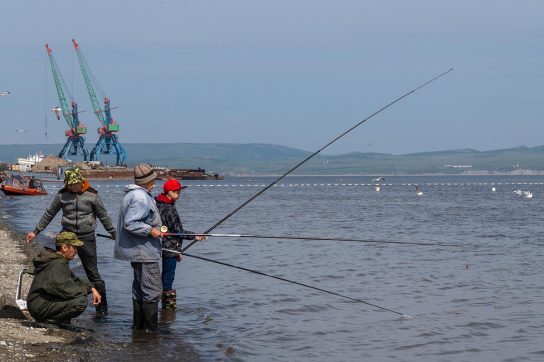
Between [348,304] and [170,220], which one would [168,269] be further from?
[348,304]

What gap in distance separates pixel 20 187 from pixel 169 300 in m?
48.3

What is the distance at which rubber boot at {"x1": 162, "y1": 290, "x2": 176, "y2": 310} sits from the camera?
37.0 feet

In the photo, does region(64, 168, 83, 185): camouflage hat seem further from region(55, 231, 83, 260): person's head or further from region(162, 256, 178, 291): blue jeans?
region(162, 256, 178, 291): blue jeans

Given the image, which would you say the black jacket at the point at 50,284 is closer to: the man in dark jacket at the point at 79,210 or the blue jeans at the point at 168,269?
the man in dark jacket at the point at 79,210

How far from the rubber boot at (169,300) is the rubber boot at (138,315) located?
1.52m

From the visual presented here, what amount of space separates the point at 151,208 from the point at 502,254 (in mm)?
14675

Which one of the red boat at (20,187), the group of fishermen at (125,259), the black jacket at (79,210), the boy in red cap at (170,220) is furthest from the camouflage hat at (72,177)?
the red boat at (20,187)

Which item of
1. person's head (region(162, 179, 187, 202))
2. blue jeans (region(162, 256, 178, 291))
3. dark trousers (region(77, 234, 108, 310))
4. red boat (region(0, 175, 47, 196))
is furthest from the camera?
red boat (region(0, 175, 47, 196))

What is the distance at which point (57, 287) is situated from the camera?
8.70 metres

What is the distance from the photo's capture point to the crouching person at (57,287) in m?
8.68

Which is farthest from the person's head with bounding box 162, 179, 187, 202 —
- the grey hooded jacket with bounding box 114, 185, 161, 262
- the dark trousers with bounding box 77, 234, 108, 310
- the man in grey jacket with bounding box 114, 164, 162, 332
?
the grey hooded jacket with bounding box 114, 185, 161, 262

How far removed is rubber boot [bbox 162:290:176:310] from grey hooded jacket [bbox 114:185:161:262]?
2357mm

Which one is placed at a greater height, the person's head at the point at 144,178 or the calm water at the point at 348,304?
the person's head at the point at 144,178

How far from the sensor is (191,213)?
46.2m
